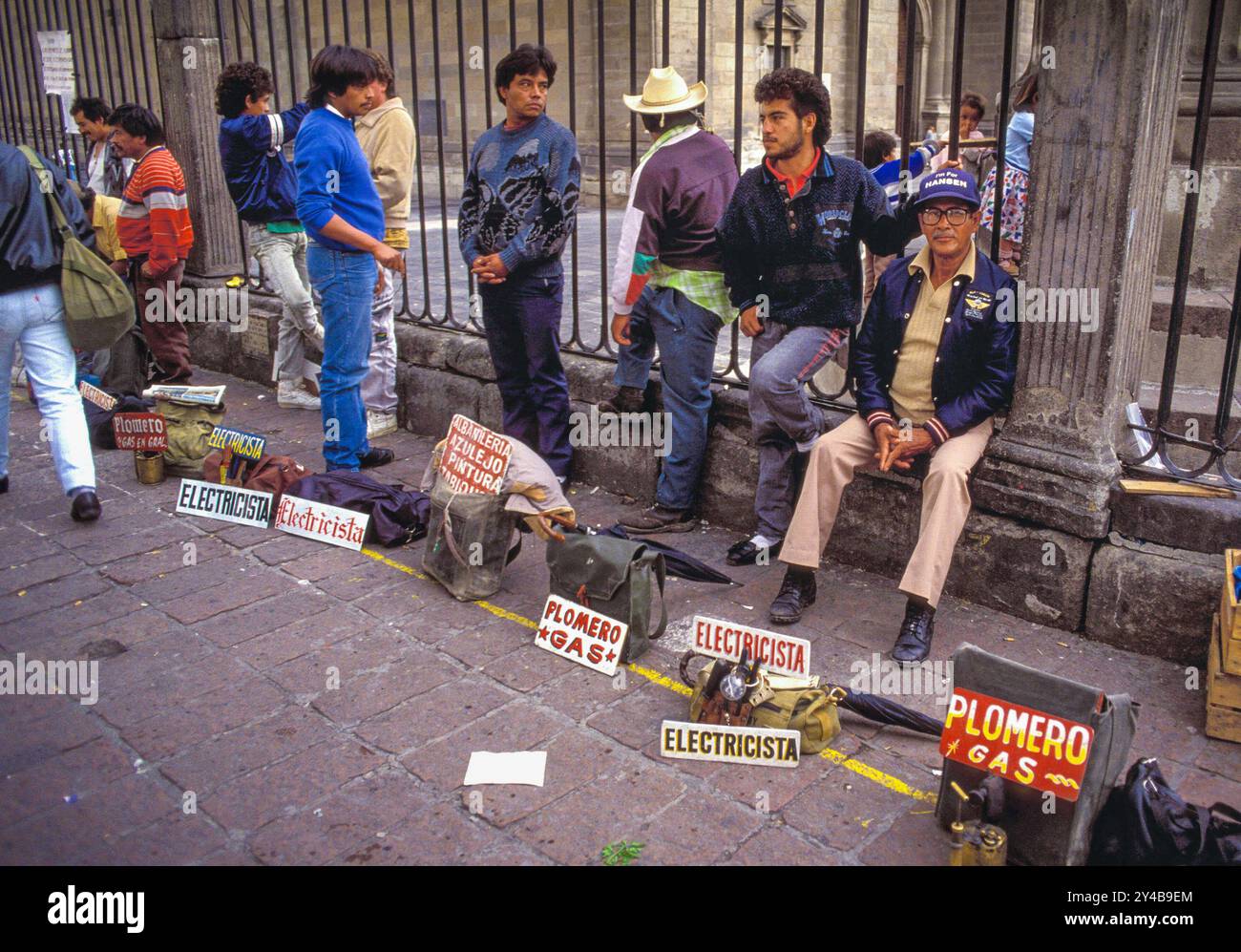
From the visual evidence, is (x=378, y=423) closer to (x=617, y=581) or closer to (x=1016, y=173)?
(x=617, y=581)

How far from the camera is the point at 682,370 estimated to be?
18.2 feet

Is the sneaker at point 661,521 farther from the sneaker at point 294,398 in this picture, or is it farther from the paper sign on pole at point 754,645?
the sneaker at point 294,398

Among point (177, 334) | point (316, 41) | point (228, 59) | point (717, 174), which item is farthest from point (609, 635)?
point (316, 41)

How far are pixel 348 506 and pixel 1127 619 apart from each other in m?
3.67

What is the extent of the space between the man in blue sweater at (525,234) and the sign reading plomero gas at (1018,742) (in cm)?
348

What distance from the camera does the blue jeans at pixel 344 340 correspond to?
19.7 ft

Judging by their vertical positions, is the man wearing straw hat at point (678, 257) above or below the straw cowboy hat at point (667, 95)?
below

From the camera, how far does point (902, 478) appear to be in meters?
5.02

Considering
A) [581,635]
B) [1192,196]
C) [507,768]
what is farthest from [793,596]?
[1192,196]

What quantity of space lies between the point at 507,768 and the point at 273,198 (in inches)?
A: 207

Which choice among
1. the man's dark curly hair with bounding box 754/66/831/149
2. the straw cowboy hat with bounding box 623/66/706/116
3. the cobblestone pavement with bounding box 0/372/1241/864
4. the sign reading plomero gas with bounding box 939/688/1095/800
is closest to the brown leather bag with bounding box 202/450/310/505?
the cobblestone pavement with bounding box 0/372/1241/864

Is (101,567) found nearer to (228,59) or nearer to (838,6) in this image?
(228,59)

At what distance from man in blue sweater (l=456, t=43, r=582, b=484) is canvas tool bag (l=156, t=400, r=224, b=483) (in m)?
1.84

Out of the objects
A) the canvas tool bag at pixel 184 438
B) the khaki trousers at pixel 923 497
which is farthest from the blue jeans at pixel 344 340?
the khaki trousers at pixel 923 497
